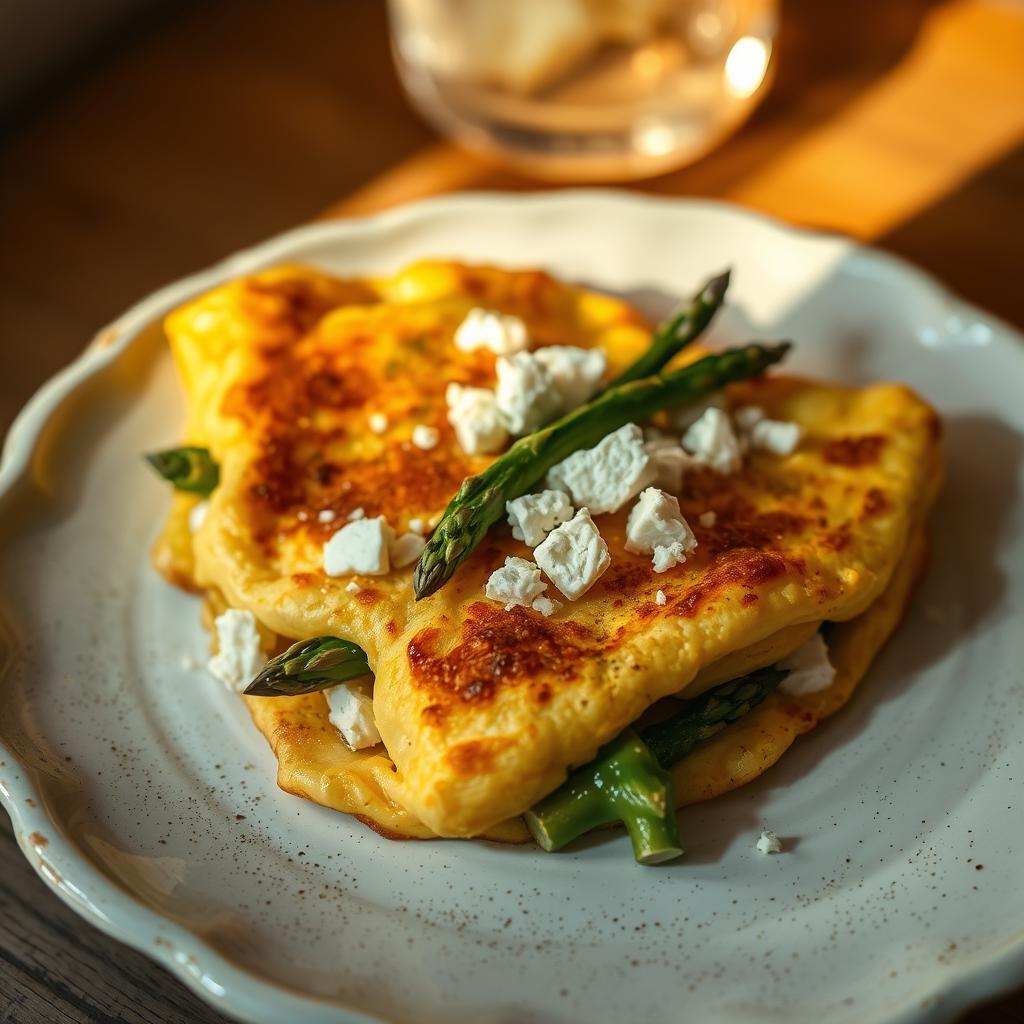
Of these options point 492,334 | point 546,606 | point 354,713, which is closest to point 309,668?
point 354,713

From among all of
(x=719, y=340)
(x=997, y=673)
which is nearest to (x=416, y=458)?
(x=719, y=340)

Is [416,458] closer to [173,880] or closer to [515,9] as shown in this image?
[173,880]

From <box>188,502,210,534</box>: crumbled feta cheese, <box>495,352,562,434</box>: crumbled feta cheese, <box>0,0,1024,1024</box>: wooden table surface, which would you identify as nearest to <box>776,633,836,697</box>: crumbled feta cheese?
<box>495,352,562,434</box>: crumbled feta cheese

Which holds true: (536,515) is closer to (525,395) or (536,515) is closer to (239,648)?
(525,395)

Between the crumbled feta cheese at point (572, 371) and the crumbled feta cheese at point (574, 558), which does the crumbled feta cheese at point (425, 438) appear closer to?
the crumbled feta cheese at point (572, 371)

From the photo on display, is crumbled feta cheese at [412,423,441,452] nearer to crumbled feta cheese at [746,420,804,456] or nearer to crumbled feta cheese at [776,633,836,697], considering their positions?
crumbled feta cheese at [746,420,804,456]
